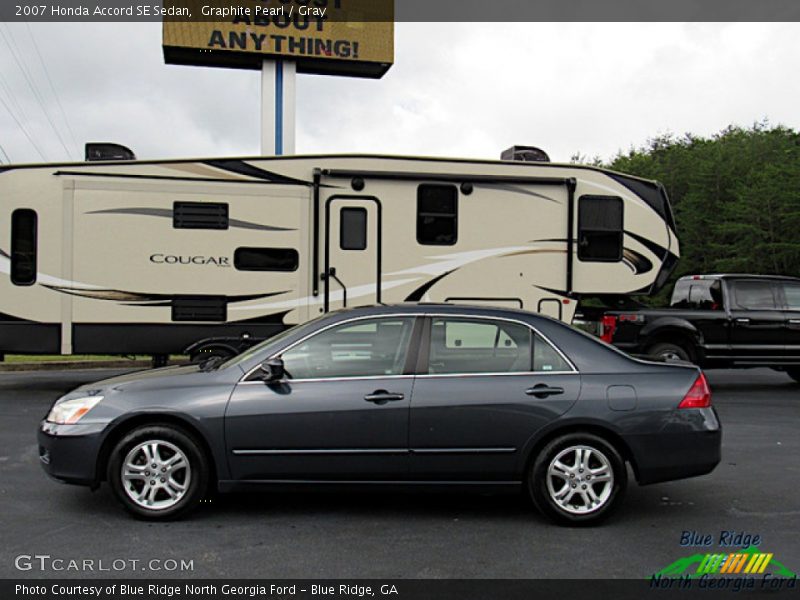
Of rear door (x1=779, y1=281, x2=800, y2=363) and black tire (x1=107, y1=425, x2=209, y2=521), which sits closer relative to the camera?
black tire (x1=107, y1=425, x2=209, y2=521)

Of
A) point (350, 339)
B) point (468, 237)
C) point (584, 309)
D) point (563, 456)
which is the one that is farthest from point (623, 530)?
point (584, 309)

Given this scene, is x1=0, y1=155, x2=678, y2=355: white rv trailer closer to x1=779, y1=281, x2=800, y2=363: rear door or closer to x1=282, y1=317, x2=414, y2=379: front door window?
x1=779, y1=281, x2=800, y2=363: rear door

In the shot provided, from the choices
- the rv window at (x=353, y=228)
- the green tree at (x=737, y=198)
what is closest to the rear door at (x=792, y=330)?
the rv window at (x=353, y=228)

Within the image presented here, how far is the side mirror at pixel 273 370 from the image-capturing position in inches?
202

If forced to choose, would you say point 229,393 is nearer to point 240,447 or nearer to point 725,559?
point 240,447

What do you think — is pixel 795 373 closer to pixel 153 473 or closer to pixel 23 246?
pixel 153 473

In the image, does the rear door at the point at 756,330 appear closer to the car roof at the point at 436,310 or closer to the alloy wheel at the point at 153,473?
the car roof at the point at 436,310

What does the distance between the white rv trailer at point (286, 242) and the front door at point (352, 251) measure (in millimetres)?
19

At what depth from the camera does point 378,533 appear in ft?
16.6

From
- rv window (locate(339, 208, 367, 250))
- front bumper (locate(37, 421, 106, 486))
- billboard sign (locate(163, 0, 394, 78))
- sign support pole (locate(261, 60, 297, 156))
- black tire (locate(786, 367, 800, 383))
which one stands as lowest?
black tire (locate(786, 367, 800, 383))

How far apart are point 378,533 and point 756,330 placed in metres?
9.25

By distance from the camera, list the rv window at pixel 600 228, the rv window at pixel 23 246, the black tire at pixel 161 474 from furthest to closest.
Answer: the rv window at pixel 600 228, the rv window at pixel 23 246, the black tire at pixel 161 474

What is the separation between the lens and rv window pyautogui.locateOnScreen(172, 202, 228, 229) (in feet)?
34.1

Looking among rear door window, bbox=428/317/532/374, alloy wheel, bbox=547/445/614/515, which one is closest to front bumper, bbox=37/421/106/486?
rear door window, bbox=428/317/532/374
